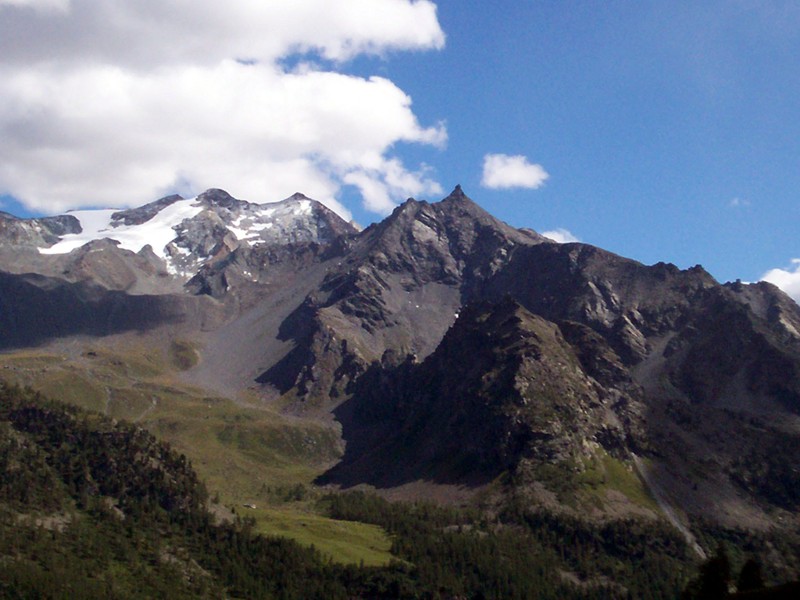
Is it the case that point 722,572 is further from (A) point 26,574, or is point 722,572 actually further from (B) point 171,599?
(A) point 26,574

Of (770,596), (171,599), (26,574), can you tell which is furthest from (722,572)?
(26,574)

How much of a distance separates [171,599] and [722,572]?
5047 inches

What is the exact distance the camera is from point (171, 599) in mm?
199125

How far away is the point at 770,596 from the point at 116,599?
14332cm

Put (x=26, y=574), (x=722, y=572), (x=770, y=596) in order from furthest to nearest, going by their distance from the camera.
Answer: (x=26, y=574)
(x=722, y=572)
(x=770, y=596)

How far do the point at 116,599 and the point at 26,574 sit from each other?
20.2 metres

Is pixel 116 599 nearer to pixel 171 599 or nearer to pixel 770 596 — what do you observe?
pixel 171 599

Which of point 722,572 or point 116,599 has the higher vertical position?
point 722,572

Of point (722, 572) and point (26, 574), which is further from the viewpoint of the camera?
point (26, 574)

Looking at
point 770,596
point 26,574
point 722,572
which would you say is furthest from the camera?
point 26,574

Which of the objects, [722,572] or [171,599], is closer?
[722,572]

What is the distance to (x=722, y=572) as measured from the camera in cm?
12588

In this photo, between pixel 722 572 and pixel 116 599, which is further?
pixel 116 599

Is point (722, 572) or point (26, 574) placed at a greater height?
point (722, 572)
